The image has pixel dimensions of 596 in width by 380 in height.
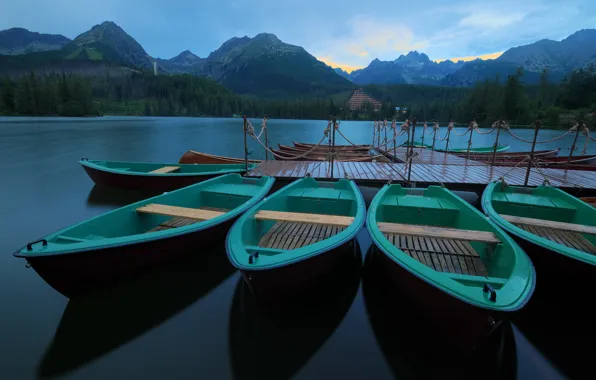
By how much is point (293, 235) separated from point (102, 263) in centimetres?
322

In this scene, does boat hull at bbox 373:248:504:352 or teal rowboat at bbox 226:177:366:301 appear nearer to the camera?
boat hull at bbox 373:248:504:352

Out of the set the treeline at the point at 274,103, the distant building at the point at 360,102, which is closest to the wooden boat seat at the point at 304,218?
the treeline at the point at 274,103

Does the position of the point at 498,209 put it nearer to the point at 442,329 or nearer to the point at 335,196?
the point at 335,196

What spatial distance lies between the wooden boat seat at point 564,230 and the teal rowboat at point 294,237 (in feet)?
10.6

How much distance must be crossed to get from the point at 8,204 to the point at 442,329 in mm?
14775

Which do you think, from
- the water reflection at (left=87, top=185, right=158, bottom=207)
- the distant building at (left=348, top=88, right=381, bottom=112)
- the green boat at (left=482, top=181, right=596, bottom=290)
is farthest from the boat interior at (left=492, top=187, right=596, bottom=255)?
the distant building at (left=348, top=88, right=381, bottom=112)

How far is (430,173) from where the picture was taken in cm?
1109

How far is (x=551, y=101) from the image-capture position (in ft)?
233

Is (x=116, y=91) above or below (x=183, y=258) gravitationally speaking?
above

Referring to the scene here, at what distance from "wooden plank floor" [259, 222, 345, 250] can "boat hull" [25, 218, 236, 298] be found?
4.50 ft

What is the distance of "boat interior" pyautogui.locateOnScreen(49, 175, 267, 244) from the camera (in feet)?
15.7

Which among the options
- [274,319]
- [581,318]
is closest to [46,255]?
[274,319]

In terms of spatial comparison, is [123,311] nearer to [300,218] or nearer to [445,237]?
[300,218]

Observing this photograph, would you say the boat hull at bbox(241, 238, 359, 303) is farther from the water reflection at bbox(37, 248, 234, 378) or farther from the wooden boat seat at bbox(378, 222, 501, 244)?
the water reflection at bbox(37, 248, 234, 378)
